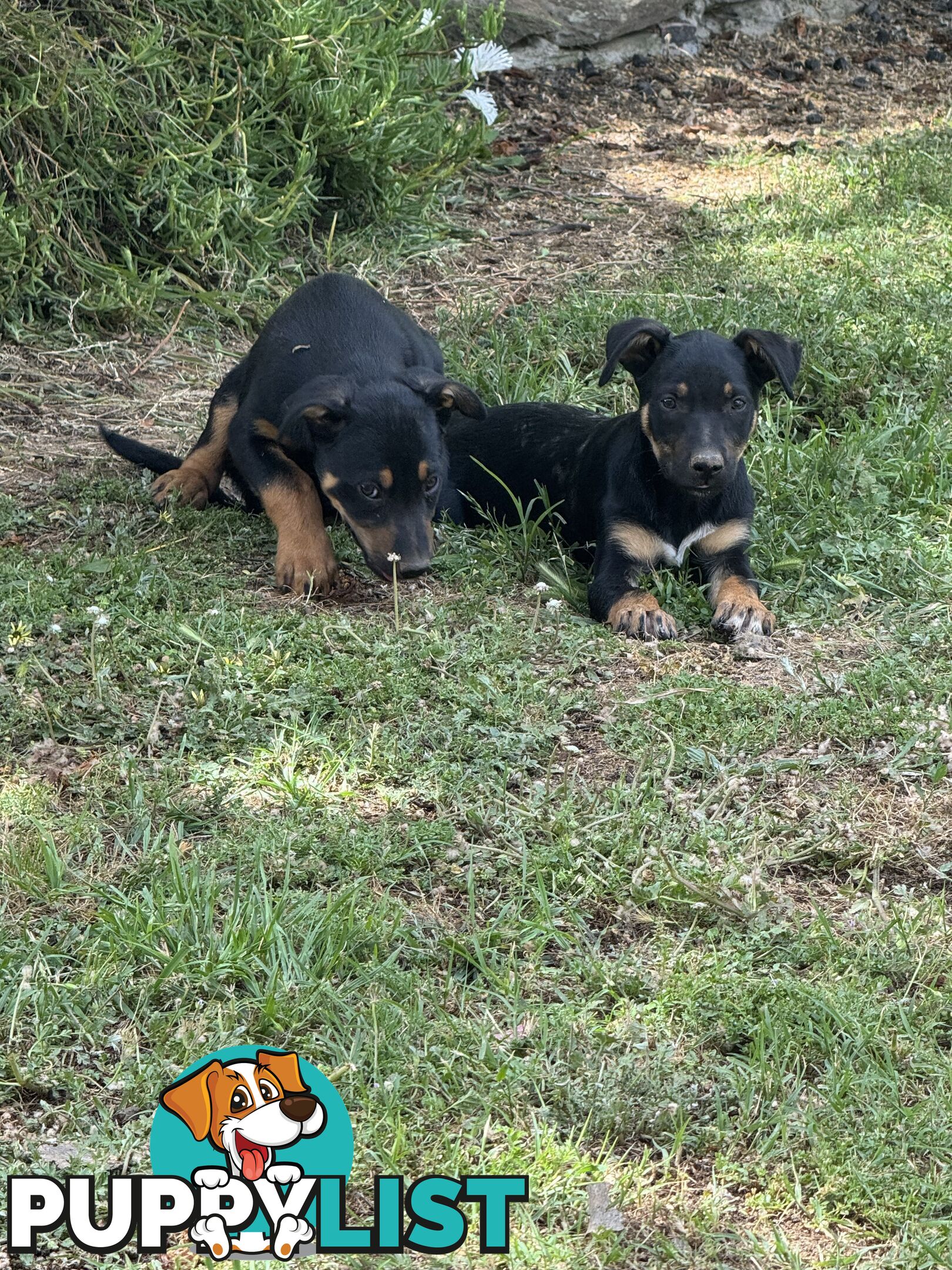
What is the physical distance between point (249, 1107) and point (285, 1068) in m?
0.15

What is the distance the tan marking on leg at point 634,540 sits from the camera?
15.9 feet

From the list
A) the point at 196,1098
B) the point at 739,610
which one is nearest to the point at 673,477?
the point at 739,610

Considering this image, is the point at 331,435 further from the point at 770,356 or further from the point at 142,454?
Result: the point at 770,356

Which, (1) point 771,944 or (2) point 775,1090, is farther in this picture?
(1) point 771,944

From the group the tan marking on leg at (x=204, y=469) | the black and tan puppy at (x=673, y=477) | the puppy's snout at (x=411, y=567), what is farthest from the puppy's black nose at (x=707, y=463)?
the tan marking on leg at (x=204, y=469)

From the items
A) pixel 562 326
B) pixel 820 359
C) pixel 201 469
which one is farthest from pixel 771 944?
pixel 562 326

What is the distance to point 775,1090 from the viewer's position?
272 centimetres

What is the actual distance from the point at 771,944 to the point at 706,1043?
1.17ft

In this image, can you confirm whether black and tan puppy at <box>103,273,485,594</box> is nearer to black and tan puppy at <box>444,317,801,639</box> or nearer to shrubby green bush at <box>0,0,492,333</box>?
black and tan puppy at <box>444,317,801,639</box>

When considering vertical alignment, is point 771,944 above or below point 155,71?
below

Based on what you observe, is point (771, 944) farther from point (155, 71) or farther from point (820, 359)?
point (155, 71)

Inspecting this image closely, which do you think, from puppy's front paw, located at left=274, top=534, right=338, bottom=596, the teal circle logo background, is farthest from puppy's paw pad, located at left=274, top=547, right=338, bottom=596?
the teal circle logo background

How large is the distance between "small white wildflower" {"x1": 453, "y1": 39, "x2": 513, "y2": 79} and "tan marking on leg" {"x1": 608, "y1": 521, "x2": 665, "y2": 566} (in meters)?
4.70

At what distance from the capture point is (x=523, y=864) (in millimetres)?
3363
